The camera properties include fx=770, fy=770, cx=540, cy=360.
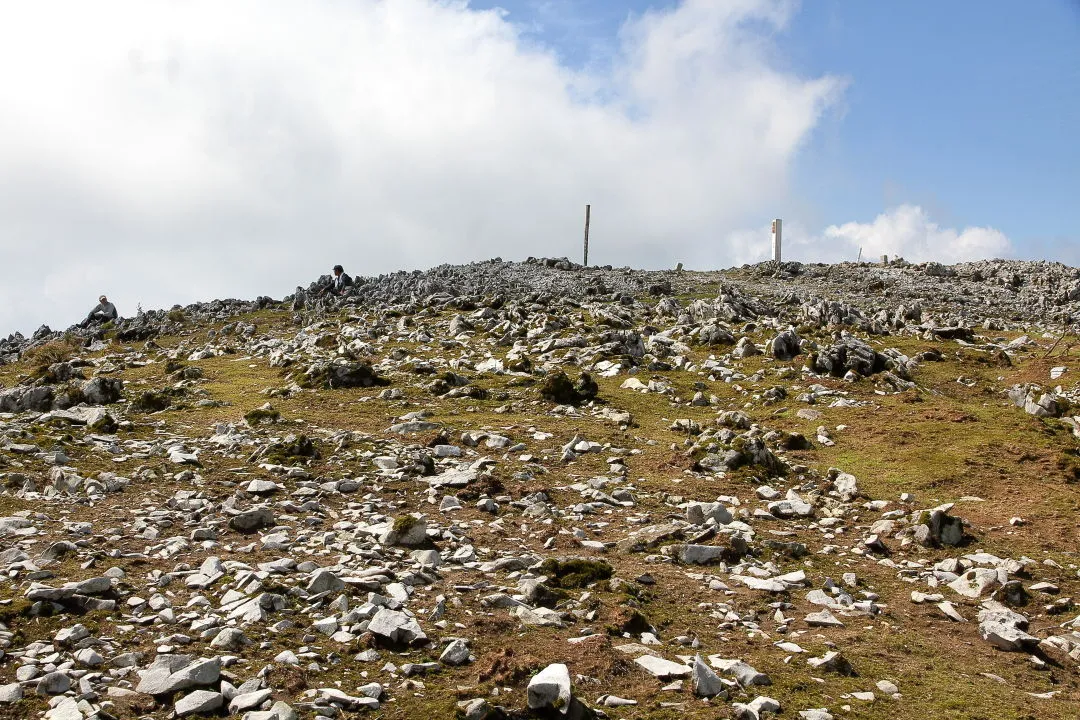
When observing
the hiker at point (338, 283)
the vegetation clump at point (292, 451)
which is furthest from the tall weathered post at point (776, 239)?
the vegetation clump at point (292, 451)

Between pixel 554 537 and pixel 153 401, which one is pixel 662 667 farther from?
pixel 153 401

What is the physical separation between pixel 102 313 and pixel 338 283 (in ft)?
47.4

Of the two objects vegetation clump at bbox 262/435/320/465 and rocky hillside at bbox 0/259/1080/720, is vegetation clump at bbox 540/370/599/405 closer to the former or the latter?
rocky hillside at bbox 0/259/1080/720

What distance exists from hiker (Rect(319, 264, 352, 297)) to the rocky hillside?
23.7 m

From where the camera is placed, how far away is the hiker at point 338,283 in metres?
52.4

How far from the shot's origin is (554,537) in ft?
38.7

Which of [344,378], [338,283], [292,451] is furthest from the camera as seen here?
[338,283]

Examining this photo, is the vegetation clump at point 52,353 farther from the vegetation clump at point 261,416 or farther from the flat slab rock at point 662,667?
the flat slab rock at point 662,667

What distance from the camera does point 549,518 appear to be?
42.0ft

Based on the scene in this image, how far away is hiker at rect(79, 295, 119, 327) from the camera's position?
155 ft

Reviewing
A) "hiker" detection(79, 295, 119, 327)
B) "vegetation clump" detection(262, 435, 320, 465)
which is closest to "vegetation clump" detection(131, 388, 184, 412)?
"vegetation clump" detection(262, 435, 320, 465)

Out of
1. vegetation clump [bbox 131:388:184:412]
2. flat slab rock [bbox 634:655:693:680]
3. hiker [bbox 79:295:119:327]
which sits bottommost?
flat slab rock [bbox 634:655:693:680]

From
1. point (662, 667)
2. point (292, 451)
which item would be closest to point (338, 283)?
point (292, 451)

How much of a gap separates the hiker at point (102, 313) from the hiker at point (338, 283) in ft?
40.9
